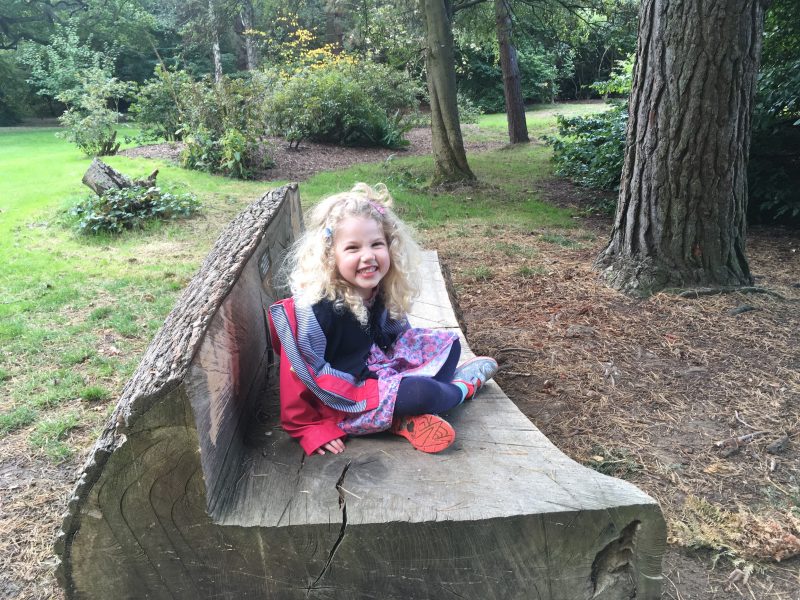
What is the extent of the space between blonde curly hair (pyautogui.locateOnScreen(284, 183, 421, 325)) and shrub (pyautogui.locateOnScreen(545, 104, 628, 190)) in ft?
18.8

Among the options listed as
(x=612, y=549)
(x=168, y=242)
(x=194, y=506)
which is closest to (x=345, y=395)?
(x=194, y=506)

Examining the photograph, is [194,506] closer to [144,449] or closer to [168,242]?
[144,449]

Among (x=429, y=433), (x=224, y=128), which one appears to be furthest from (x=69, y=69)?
(x=429, y=433)

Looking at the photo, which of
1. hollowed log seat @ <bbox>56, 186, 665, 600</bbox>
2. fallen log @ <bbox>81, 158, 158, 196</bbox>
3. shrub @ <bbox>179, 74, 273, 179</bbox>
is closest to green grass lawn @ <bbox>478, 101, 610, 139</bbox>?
shrub @ <bbox>179, 74, 273, 179</bbox>

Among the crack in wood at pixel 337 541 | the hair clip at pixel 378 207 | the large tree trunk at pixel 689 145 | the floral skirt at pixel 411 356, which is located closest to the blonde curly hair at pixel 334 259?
the hair clip at pixel 378 207

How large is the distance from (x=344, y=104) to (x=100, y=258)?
9647 millimetres

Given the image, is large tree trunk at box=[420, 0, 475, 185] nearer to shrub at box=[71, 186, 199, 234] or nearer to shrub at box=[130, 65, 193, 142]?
shrub at box=[71, 186, 199, 234]

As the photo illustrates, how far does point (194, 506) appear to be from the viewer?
1.78 metres

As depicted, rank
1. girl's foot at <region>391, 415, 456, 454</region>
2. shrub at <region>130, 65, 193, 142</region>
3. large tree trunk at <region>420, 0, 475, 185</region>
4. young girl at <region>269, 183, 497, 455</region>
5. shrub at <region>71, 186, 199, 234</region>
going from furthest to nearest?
shrub at <region>130, 65, 193, 142</region>, large tree trunk at <region>420, 0, 475, 185</region>, shrub at <region>71, 186, 199, 234</region>, young girl at <region>269, 183, 497, 455</region>, girl's foot at <region>391, 415, 456, 454</region>

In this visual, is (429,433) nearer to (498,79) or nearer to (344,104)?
(344,104)

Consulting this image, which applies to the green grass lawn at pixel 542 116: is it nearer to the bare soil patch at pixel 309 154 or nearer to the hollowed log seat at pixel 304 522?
the bare soil patch at pixel 309 154

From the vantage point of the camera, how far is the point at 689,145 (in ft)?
14.3

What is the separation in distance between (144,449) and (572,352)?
303cm

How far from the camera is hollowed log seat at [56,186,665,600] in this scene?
1726 mm
